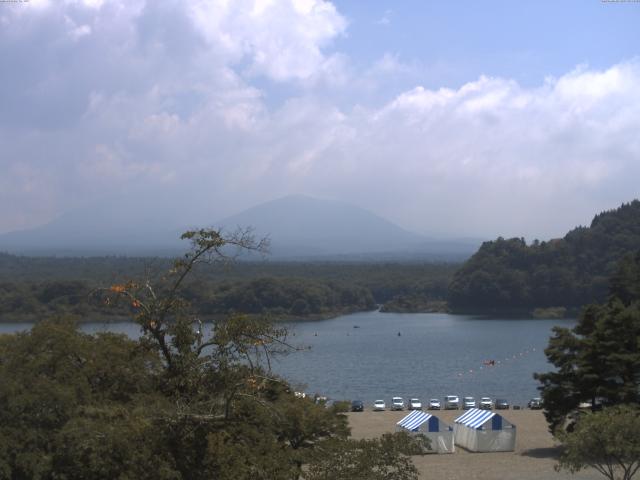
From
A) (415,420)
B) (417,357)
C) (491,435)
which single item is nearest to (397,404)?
(415,420)

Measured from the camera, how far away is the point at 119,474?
21.6ft

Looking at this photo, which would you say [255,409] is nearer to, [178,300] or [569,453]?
[178,300]

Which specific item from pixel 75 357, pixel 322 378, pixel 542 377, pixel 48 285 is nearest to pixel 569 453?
pixel 542 377

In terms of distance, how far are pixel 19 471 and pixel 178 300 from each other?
7.02 ft

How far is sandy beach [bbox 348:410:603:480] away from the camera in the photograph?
14.3 m

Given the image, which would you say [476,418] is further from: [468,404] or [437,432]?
[468,404]

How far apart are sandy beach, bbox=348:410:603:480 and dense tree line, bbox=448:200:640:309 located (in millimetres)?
43840

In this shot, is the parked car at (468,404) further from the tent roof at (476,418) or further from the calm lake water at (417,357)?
the tent roof at (476,418)

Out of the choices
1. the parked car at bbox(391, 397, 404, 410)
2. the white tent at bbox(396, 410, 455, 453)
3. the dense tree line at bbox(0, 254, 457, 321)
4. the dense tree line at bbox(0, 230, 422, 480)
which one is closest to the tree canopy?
the white tent at bbox(396, 410, 455, 453)

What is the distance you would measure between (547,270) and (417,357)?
1099 inches

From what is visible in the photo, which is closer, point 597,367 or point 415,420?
point 597,367

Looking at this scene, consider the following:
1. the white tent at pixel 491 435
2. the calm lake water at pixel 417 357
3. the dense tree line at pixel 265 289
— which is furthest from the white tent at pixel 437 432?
the dense tree line at pixel 265 289

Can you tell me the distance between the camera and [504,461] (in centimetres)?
1589

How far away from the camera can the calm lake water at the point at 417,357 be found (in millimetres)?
30094
